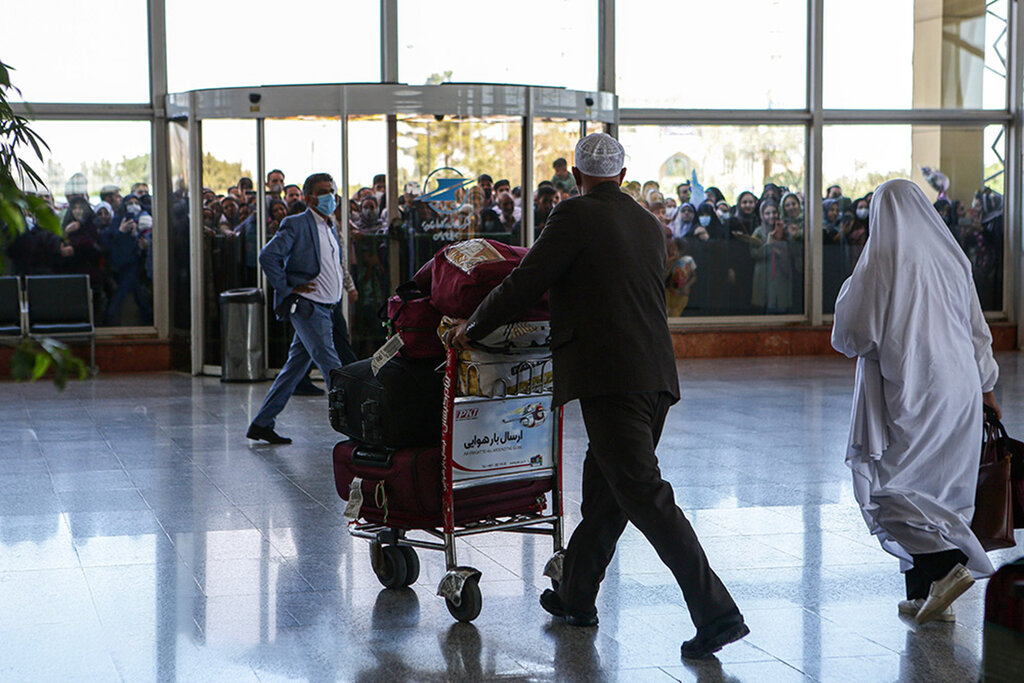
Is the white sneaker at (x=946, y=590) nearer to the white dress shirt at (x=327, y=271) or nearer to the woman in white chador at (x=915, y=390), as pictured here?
the woman in white chador at (x=915, y=390)

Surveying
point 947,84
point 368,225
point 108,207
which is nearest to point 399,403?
point 368,225

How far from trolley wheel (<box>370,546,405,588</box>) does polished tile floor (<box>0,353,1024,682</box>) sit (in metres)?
0.06

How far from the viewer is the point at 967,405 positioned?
15.3 ft

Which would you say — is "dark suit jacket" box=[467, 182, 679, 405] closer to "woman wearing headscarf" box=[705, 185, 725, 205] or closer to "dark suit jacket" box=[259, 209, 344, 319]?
"dark suit jacket" box=[259, 209, 344, 319]

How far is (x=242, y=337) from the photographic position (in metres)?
12.6

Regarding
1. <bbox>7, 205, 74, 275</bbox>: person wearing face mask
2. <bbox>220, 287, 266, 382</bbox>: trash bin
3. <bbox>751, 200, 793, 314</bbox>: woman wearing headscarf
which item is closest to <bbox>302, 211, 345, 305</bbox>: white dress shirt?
<bbox>220, 287, 266, 382</bbox>: trash bin

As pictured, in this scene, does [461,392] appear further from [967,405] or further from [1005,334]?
[1005,334]

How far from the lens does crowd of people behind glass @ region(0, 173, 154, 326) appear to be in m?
14.0

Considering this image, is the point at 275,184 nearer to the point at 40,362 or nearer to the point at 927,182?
the point at 927,182

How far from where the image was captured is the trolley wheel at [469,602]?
14.9 feet

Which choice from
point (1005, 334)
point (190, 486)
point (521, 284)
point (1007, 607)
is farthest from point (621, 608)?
point (1005, 334)

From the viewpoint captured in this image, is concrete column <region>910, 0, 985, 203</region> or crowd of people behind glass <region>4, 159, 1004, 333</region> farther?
concrete column <region>910, 0, 985, 203</region>

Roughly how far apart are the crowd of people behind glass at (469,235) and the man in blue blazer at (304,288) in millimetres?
3436

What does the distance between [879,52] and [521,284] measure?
13.2 metres
